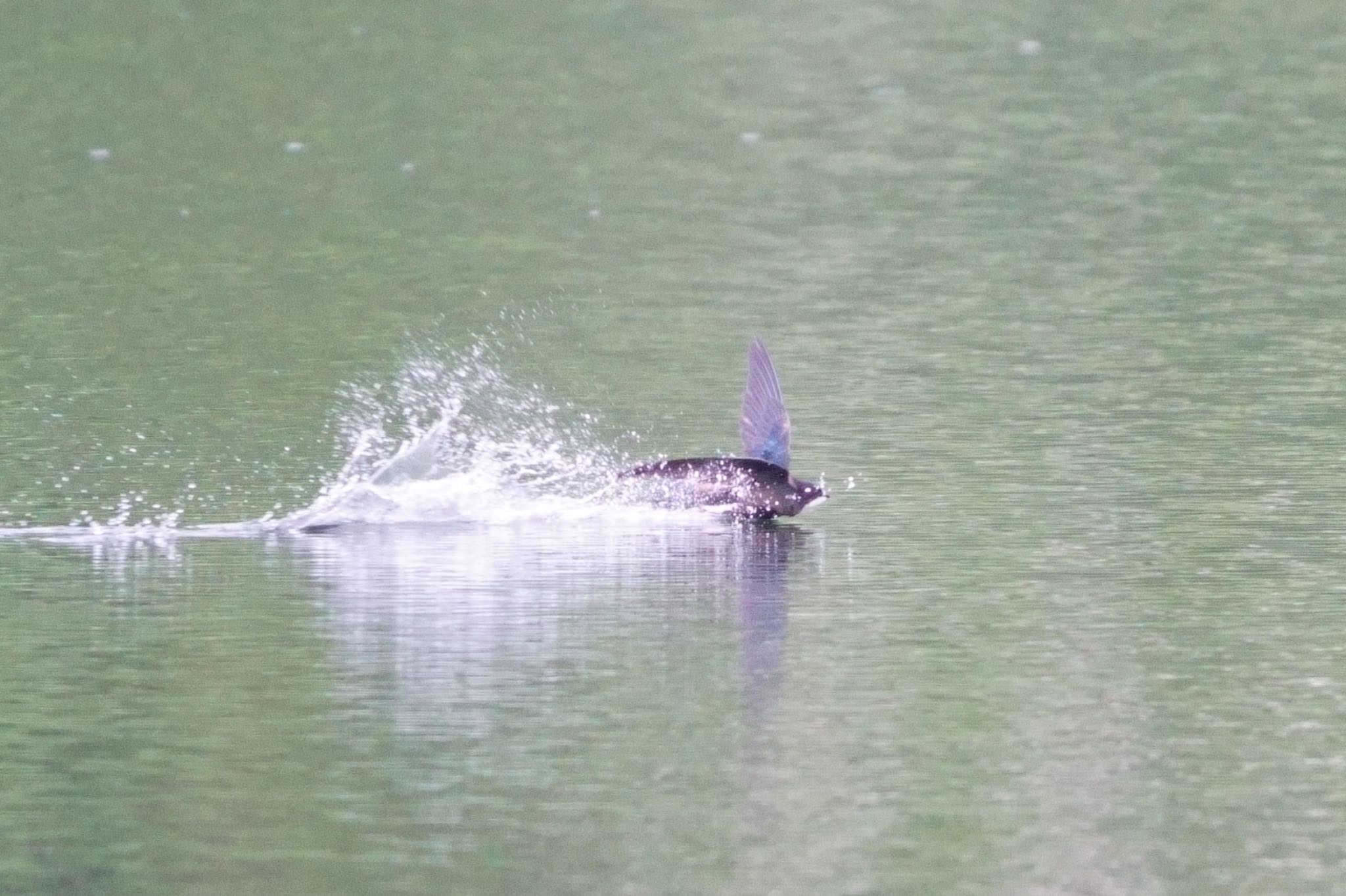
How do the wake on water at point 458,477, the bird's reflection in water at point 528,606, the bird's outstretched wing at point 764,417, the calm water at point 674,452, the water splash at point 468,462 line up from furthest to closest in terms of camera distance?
the bird's outstretched wing at point 764,417 → the water splash at point 468,462 → the wake on water at point 458,477 → the bird's reflection in water at point 528,606 → the calm water at point 674,452

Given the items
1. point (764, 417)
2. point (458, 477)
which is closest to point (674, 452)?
point (764, 417)

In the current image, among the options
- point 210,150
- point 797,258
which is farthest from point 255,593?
point 210,150

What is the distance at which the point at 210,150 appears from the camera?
80.5 feet

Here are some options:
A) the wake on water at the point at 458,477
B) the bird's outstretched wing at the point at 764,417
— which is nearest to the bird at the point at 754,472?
the bird's outstretched wing at the point at 764,417

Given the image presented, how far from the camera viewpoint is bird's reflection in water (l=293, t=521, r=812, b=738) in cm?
893

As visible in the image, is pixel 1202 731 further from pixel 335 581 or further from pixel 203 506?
pixel 203 506

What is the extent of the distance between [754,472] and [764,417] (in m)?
0.48

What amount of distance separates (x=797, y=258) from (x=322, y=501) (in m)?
7.70

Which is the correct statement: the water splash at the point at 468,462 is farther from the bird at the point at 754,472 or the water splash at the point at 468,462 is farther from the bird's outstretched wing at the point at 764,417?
the bird's outstretched wing at the point at 764,417

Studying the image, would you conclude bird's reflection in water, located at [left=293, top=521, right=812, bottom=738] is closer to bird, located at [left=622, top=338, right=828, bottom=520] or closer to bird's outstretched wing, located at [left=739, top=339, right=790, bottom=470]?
bird, located at [left=622, top=338, right=828, bottom=520]

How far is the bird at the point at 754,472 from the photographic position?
1196cm

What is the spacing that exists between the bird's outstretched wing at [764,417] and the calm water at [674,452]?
485mm

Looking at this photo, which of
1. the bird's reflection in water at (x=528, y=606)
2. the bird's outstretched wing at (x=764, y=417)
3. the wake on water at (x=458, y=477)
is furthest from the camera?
the bird's outstretched wing at (x=764, y=417)

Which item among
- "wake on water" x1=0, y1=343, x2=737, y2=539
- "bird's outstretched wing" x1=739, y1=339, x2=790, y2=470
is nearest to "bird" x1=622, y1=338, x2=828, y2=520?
"bird's outstretched wing" x1=739, y1=339, x2=790, y2=470
